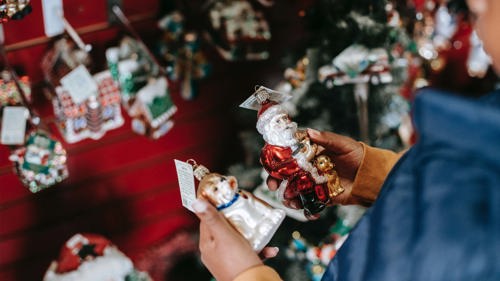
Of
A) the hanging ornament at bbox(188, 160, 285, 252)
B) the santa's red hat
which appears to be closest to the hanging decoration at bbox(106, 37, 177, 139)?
the santa's red hat

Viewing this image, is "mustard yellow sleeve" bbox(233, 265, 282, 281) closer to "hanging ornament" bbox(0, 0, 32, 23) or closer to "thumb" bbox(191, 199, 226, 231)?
"thumb" bbox(191, 199, 226, 231)

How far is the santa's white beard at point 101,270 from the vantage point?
5.64 feet

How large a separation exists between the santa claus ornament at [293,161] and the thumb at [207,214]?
312 mm

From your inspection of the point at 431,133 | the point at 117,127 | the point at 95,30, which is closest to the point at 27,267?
the point at 117,127

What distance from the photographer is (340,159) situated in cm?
119

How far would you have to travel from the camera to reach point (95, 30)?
1.97m

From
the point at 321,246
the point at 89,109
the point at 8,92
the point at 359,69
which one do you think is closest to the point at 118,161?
the point at 89,109

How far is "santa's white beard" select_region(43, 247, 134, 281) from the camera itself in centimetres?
172

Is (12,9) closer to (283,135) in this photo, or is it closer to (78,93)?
(78,93)

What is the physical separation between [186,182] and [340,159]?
399mm

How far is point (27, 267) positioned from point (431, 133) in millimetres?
1755

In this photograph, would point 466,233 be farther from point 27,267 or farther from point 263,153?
point 27,267

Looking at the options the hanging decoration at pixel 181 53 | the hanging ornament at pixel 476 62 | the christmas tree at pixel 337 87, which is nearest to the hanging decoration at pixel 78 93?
the hanging decoration at pixel 181 53

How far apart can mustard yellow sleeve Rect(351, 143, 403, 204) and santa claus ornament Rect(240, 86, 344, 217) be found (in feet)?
0.17
